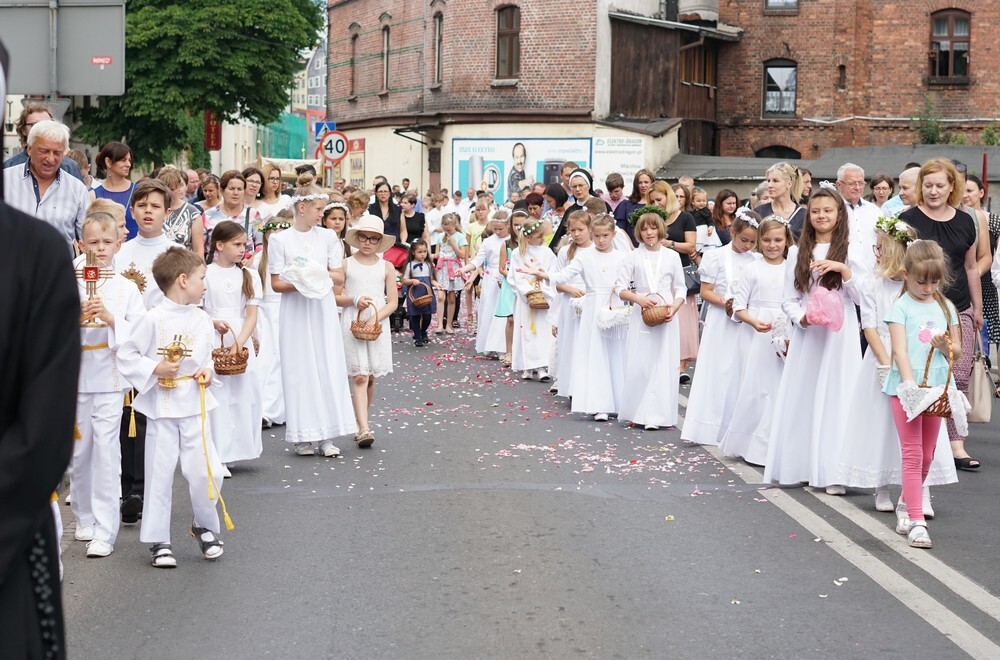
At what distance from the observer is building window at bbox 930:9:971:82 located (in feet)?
159

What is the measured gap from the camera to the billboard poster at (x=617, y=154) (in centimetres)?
4422

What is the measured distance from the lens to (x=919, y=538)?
7.81m

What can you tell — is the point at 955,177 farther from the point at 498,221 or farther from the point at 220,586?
the point at 498,221

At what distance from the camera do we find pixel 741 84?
2002 inches

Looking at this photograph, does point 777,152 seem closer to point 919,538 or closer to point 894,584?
point 919,538

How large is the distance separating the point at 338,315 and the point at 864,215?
391cm

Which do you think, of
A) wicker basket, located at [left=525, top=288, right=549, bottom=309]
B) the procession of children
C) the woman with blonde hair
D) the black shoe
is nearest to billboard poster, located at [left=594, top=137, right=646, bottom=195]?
wicker basket, located at [left=525, top=288, right=549, bottom=309]

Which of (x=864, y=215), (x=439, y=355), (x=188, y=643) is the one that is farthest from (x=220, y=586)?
(x=439, y=355)

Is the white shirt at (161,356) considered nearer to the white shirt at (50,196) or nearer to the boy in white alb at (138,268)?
the boy in white alb at (138,268)

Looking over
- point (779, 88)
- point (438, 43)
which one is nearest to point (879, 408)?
point (438, 43)

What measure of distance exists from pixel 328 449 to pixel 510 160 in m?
35.1

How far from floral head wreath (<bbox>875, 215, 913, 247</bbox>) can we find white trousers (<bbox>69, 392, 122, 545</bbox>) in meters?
4.42

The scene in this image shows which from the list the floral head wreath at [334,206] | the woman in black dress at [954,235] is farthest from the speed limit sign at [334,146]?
the woman in black dress at [954,235]

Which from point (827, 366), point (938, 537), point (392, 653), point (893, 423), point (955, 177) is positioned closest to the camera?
point (392, 653)
